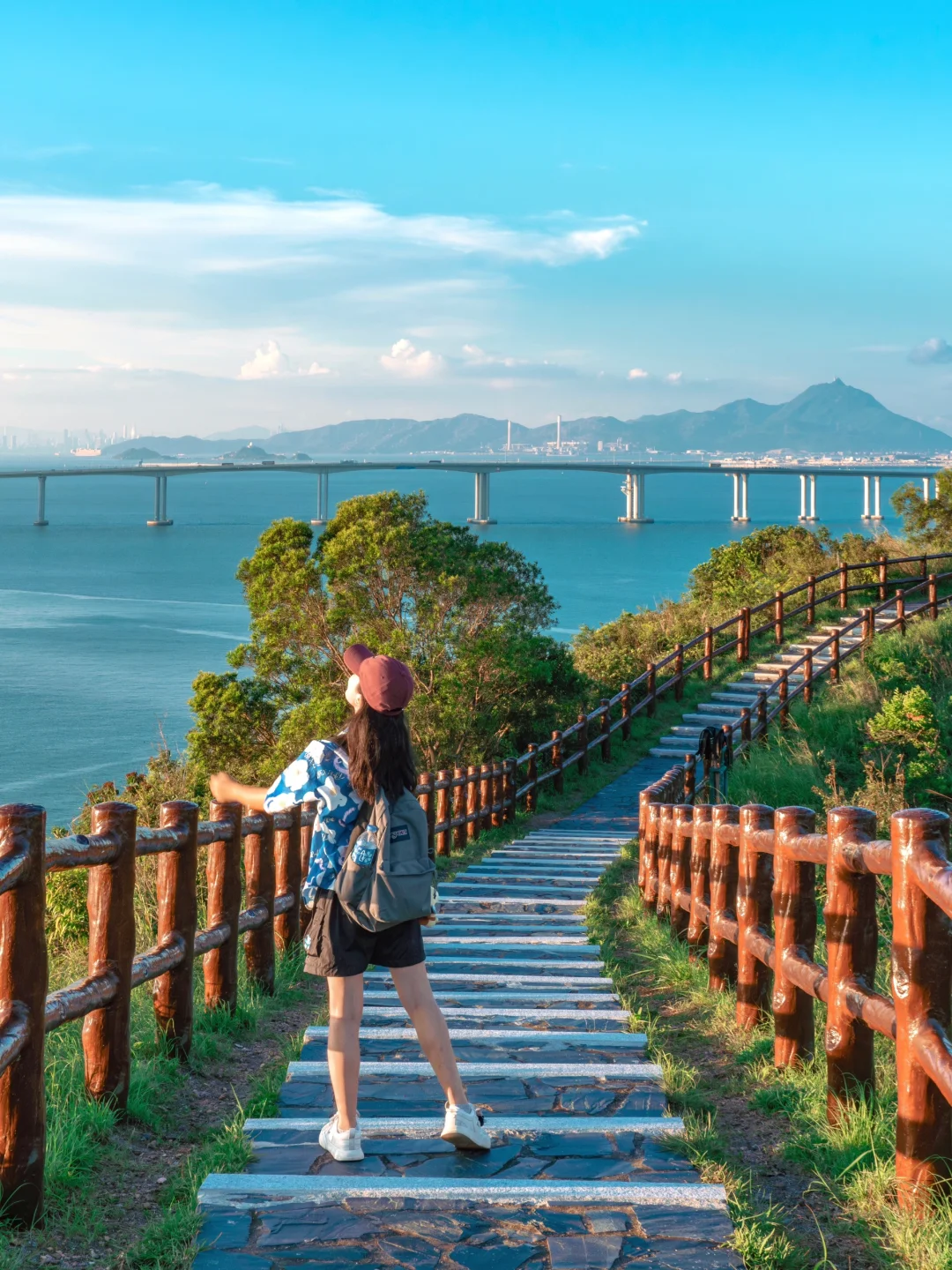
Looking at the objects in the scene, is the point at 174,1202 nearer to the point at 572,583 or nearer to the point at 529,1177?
the point at 529,1177

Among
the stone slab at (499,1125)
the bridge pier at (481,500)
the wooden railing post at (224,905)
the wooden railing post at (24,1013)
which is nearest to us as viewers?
the wooden railing post at (24,1013)

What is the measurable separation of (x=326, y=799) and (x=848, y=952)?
1.78m

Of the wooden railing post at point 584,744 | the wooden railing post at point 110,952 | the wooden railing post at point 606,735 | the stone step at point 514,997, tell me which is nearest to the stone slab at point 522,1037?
the stone step at point 514,997

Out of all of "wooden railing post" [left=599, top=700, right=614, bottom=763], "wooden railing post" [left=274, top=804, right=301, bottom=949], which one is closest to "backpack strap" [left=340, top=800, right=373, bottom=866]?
"wooden railing post" [left=274, top=804, right=301, bottom=949]

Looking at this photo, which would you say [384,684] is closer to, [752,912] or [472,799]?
[752,912]

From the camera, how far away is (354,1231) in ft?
10.8

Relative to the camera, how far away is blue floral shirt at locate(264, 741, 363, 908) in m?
3.95

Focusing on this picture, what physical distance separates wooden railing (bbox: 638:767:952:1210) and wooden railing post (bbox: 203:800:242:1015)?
2.27m

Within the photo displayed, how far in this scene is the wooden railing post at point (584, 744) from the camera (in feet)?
60.9

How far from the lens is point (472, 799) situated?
47.8ft

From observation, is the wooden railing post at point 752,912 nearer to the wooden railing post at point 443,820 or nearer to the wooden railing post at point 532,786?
the wooden railing post at point 443,820

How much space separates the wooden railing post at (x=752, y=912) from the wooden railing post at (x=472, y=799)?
28.3 ft

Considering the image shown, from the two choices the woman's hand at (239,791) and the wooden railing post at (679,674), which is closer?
the woman's hand at (239,791)

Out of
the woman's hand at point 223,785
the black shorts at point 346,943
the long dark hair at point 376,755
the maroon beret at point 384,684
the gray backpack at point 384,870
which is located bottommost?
the black shorts at point 346,943
